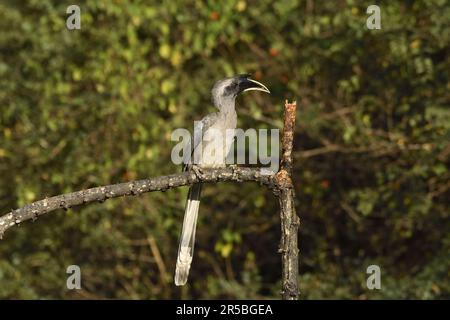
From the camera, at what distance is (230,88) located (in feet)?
16.0

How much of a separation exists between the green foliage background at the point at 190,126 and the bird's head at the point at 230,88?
1543 mm

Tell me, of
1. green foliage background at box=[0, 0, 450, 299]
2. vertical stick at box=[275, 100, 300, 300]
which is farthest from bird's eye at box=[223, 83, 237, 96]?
green foliage background at box=[0, 0, 450, 299]

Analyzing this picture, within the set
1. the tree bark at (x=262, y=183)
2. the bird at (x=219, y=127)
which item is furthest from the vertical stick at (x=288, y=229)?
the bird at (x=219, y=127)

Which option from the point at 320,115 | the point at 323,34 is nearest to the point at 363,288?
the point at 320,115

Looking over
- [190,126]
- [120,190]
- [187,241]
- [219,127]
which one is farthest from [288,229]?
[190,126]

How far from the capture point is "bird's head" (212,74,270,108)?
191 inches

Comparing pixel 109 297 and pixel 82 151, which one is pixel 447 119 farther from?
pixel 109 297

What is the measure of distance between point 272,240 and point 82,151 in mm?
1873

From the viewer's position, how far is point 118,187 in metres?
3.71

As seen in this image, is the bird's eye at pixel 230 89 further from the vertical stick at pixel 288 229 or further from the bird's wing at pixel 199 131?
the vertical stick at pixel 288 229

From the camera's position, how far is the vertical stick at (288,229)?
3.56 metres

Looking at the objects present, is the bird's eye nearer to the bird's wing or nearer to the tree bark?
the bird's wing

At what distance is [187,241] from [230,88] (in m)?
1.00

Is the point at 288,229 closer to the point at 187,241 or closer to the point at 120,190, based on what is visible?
the point at 120,190
